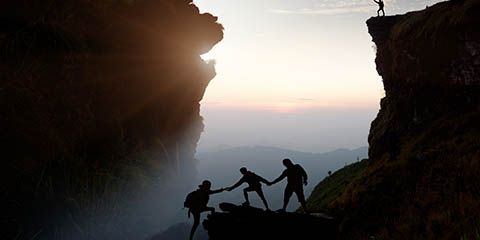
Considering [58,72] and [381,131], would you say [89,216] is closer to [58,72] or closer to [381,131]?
[58,72]

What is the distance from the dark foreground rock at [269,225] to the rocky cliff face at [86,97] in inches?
426

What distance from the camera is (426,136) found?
74.6 feet

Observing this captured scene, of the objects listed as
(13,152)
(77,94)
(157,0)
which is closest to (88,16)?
(77,94)

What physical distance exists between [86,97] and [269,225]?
20.3 meters

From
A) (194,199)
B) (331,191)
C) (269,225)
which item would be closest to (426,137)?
(269,225)

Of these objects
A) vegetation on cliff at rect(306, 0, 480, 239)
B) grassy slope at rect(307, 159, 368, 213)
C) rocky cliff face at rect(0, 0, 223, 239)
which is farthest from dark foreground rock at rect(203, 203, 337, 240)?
grassy slope at rect(307, 159, 368, 213)

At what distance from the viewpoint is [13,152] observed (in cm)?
1914

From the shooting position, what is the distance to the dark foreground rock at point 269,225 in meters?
14.0

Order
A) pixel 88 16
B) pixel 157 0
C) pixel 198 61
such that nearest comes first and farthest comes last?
1. pixel 88 16
2. pixel 157 0
3. pixel 198 61

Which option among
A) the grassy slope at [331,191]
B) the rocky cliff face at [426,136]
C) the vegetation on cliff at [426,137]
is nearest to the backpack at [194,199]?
the vegetation on cliff at [426,137]

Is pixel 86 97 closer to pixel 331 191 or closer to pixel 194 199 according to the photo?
pixel 194 199

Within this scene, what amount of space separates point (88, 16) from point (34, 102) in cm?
1174

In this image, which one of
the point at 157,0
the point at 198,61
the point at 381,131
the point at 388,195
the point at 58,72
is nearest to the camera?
the point at 388,195

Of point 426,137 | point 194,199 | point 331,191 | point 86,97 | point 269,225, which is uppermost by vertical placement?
point 86,97
